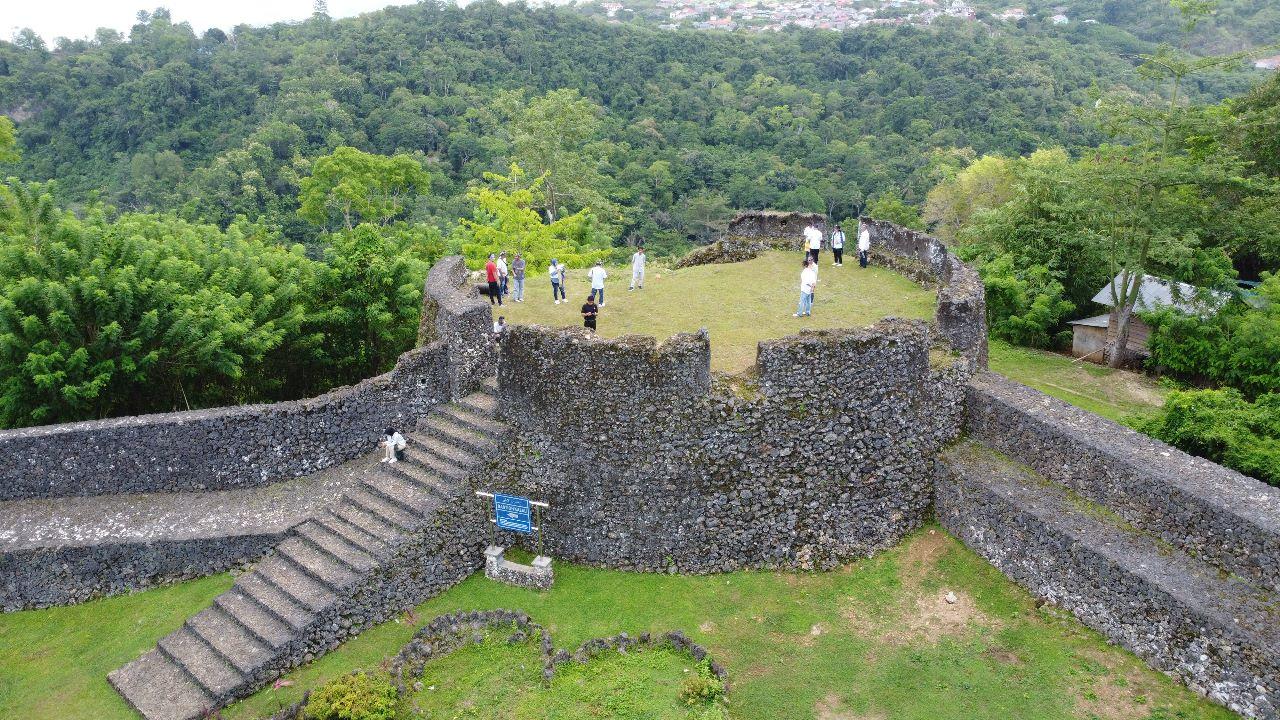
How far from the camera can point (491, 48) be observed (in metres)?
78.9

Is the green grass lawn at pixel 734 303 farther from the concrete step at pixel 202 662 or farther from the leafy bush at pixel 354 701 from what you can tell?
the concrete step at pixel 202 662

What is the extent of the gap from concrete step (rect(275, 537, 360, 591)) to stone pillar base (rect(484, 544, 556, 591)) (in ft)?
6.91

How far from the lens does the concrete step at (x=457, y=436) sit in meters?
13.7

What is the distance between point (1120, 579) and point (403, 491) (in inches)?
422

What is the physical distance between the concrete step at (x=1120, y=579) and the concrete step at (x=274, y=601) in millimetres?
10388

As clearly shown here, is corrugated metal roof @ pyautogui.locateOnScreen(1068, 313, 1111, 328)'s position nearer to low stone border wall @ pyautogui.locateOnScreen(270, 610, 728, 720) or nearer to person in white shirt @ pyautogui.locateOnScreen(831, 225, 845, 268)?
person in white shirt @ pyautogui.locateOnScreen(831, 225, 845, 268)

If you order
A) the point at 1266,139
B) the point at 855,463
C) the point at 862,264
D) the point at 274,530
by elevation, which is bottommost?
the point at 274,530

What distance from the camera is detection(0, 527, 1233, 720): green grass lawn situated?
1091 centimetres

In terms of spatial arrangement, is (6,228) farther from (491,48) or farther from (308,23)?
(308,23)

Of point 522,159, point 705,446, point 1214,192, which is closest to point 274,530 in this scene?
point 705,446

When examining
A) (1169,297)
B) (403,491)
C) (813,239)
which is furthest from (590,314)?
(1169,297)

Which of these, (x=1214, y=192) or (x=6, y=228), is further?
(x=1214, y=192)

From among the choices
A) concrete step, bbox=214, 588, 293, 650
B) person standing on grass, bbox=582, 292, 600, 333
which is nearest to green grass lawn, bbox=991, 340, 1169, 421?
person standing on grass, bbox=582, 292, 600, 333

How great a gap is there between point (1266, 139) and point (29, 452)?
30.9 metres
